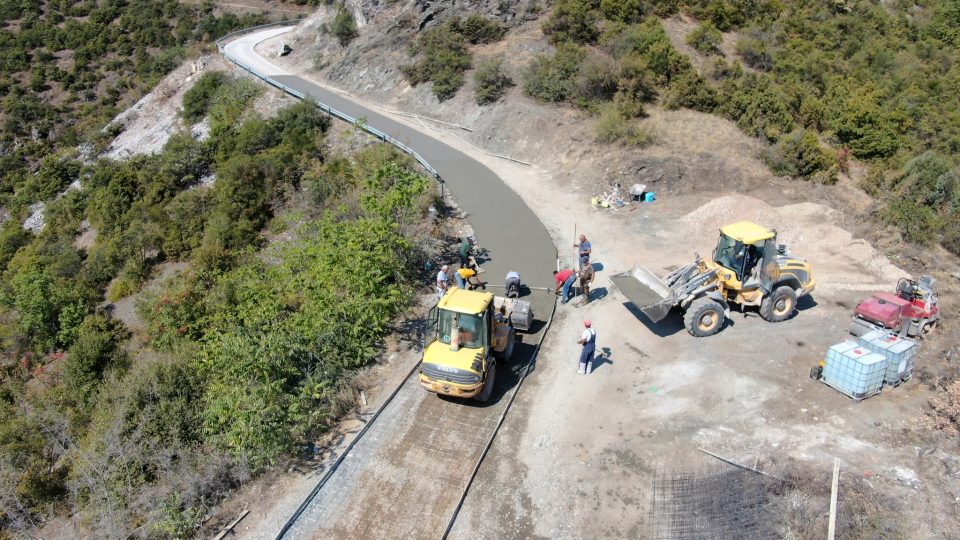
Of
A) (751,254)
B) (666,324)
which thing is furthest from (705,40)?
(666,324)

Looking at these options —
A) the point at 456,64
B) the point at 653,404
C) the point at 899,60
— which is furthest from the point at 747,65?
the point at 653,404

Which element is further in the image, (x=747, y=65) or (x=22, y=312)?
(x=747, y=65)

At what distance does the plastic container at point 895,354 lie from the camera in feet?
42.3

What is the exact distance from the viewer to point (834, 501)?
10.2 m

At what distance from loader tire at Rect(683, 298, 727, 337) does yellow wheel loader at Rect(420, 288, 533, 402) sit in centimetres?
508

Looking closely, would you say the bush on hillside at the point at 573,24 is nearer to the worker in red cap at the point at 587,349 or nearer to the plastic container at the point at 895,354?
the worker in red cap at the point at 587,349

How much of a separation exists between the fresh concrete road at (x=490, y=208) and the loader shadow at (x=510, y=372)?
308 cm

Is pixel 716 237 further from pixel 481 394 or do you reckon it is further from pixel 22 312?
pixel 22 312

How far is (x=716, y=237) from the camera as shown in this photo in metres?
20.4

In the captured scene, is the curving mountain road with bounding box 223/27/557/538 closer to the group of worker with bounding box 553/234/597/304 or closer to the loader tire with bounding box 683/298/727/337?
the group of worker with bounding box 553/234/597/304

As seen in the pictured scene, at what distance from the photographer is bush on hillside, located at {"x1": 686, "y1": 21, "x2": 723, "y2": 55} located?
3294 centimetres

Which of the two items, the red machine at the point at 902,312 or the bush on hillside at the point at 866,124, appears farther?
the bush on hillside at the point at 866,124

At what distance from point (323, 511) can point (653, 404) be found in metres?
7.03

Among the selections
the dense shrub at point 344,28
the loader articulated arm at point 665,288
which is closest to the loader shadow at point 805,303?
the loader articulated arm at point 665,288
